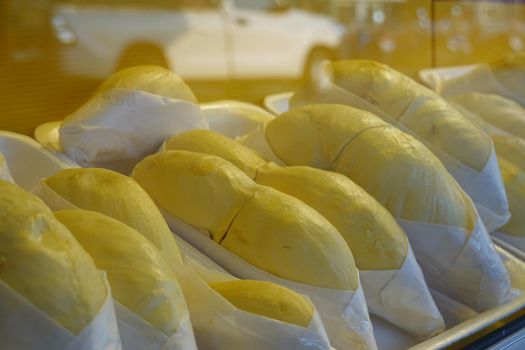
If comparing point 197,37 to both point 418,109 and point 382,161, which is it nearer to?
point 418,109

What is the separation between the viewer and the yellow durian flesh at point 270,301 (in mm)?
606

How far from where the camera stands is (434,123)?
3.23 feet

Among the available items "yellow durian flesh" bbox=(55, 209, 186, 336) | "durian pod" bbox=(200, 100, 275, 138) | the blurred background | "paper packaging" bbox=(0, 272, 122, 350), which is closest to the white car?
the blurred background

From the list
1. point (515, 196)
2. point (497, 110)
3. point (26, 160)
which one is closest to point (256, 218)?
point (26, 160)

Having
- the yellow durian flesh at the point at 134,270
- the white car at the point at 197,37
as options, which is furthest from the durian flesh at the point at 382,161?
the white car at the point at 197,37

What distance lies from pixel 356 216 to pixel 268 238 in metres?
0.11

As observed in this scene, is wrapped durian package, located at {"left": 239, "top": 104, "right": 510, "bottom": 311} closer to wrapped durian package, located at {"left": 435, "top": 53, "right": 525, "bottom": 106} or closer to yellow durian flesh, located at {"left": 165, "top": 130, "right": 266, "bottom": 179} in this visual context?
yellow durian flesh, located at {"left": 165, "top": 130, "right": 266, "bottom": 179}

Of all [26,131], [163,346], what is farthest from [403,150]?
[26,131]

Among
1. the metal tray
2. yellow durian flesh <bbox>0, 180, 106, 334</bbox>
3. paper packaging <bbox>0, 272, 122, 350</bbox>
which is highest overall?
yellow durian flesh <bbox>0, 180, 106, 334</bbox>

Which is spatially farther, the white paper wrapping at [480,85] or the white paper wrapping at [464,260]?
the white paper wrapping at [480,85]

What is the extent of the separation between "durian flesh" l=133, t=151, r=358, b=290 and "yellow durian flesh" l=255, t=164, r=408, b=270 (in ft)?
0.16

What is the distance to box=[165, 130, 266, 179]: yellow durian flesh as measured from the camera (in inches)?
32.8

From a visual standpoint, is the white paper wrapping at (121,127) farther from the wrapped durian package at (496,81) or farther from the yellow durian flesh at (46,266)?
the wrapped durian package at (496,81)

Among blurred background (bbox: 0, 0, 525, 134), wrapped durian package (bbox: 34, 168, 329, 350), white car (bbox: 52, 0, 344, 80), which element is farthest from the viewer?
white car (bbox: 52, 0, 344, 80)
